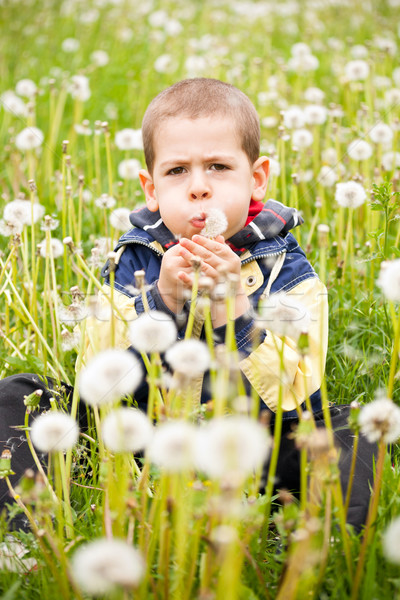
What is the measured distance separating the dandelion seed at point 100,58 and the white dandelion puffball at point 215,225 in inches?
134

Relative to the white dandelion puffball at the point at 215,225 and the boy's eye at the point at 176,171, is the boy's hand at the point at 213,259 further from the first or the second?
the boy's eye at the point at 176,171

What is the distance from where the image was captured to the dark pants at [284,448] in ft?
4.78

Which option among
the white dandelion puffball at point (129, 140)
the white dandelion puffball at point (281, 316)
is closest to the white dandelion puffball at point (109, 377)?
the white dandelion puffball at point (281, 316)

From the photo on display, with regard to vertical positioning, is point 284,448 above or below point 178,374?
above

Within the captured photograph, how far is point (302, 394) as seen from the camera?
5.40ft

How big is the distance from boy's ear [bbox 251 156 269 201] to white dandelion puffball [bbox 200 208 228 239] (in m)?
0.33

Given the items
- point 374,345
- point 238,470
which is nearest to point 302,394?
point 374,345

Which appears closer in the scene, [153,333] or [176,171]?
[153,333]

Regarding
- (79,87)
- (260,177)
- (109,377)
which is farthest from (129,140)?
(109,377)

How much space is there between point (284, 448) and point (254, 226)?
59cm

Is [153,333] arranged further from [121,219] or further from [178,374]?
[121,219]

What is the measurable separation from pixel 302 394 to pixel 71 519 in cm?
61

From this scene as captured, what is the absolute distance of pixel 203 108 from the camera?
1788mm

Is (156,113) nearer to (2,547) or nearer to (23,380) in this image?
(23,380)
